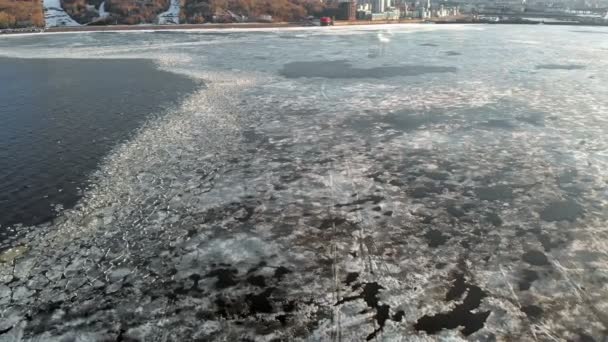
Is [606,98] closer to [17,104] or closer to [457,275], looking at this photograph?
[457,275]

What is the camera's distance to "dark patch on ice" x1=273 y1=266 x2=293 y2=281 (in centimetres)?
414

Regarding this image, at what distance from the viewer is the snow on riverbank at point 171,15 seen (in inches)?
1458

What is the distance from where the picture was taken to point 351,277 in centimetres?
409

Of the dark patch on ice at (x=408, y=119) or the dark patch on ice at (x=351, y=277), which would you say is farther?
the dark patch on ice at (x=408, y=119)

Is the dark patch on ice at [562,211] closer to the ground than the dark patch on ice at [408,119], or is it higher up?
closer to the ground

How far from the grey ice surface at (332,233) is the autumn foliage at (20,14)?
29033 millimetres

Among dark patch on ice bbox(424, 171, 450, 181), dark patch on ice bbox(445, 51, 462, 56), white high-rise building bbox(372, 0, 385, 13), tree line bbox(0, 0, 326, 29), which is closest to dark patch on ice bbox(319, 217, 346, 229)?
dark patch on ice bbox(424, 171, 450, 181)

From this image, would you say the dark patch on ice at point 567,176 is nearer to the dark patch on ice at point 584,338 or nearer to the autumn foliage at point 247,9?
Result: the dark patch on ice at point 584,338

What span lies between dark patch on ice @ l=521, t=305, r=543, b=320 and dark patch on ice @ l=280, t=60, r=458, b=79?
10.5 meters

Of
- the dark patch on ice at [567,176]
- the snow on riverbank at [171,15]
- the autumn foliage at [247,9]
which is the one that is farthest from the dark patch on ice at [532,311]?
the snow on riverbank at [171,15]

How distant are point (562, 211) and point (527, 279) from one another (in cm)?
164

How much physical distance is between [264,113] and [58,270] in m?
5.87

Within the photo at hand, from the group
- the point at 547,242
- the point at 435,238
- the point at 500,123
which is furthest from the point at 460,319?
the point at 500,123

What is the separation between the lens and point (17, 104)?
1038 cm
